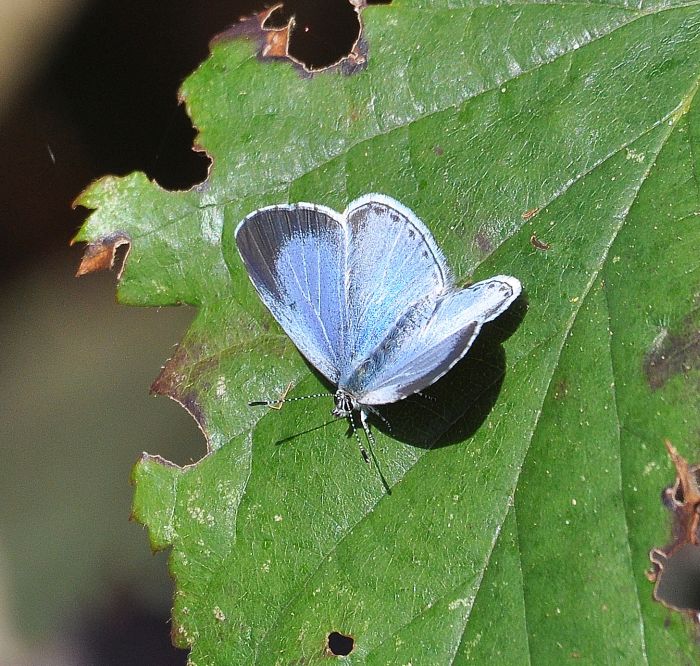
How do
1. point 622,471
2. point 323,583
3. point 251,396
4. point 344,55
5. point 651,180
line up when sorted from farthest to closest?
1. point 344,55
2. point 251,396
3. point 323,583
4. point 651,180
5. point 622,471

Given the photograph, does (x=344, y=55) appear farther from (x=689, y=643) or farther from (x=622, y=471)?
(x=689, y=643)

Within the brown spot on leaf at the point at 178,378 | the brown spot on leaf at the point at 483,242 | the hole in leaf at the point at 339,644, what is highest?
the brown spot on leaf at the point at 178,378

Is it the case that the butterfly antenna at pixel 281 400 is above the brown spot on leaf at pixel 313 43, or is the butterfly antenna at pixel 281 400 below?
below

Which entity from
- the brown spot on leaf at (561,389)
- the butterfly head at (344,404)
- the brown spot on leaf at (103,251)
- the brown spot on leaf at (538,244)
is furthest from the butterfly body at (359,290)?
the brown spot on leaf at (103,251)

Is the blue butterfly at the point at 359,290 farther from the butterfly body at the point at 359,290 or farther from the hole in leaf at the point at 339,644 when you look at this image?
the hole in leaf at the point at 339,644

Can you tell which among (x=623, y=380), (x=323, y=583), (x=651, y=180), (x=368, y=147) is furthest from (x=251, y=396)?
(x=651, y=180)

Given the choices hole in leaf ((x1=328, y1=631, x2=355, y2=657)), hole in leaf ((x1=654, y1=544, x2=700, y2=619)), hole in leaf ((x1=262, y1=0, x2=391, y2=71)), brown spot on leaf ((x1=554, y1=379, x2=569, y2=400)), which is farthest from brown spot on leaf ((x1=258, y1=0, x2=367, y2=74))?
hole in leaf ((x1=654, y1=544, x2=700, y2=619))

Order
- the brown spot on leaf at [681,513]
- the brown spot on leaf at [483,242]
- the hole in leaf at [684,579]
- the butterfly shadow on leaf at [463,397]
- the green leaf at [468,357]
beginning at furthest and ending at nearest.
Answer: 1. the hole in leaf at [684,579]
2. the brown spot on leaf at [483,242]
3. the butterfly shadow on leaf at [463,397]
4. the green leaf at [468,357]
5. the brown spot on leaf at [681,513]
